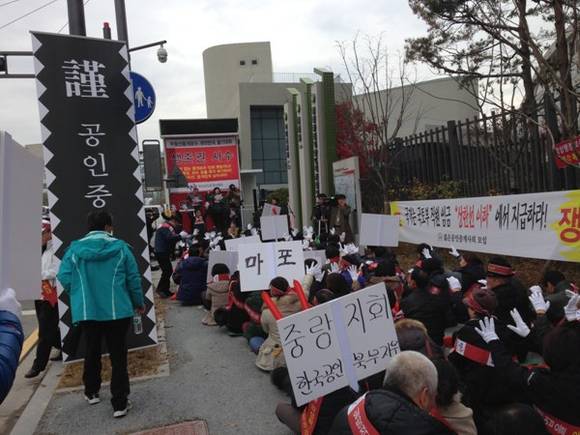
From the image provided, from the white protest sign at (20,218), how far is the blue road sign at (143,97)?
5.14 metres

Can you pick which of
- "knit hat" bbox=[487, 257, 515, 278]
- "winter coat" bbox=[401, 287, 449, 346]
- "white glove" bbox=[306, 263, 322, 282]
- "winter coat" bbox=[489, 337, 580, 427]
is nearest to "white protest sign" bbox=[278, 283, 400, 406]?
"winter coat" bbox=[489, 337, 580, 427]

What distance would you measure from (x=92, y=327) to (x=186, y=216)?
1344 centimetres

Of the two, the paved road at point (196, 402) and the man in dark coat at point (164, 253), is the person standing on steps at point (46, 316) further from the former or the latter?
the man in dark coat at point (164, 253)

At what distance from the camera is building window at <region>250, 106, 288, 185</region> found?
121 ft

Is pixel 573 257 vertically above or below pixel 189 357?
above

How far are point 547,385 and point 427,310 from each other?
1.92m

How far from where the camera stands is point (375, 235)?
797cm

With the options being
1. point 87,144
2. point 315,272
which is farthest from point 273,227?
point 87,144

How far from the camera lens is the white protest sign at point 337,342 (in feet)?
9.31

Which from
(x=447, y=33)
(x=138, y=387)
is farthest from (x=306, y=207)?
(x=138, y=387)

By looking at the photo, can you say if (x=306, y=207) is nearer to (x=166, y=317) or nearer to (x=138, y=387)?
(x=166, y=317)

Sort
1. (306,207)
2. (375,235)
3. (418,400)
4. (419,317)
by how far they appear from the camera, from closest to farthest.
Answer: (418,400)
(419,317)
(375,235)
(306,207)

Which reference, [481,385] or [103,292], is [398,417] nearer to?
[481,385]

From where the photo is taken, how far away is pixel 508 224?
7.48 metres
